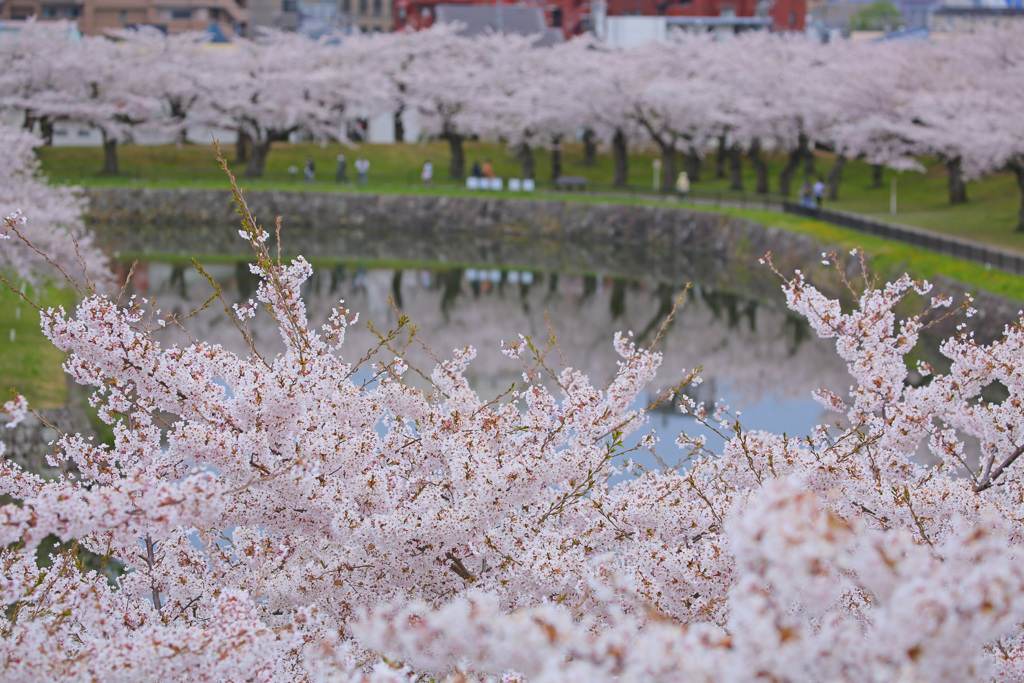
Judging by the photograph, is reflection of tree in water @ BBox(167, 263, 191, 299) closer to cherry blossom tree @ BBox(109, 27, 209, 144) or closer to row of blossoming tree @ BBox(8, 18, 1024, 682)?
cherry blossom tree @ BBox(109, 27, 209, 144)

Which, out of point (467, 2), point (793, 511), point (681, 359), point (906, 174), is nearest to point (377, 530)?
point (793, 511)

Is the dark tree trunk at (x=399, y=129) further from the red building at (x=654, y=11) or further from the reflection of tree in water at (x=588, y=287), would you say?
the reflection of tree in water at (x=588, y=287)

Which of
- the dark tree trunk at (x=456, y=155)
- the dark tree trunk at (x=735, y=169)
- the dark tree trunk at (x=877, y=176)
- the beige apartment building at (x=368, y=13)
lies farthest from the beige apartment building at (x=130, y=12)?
the dark tree trunk at (x=877, y=176)

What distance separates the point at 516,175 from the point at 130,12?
39989 millimetres

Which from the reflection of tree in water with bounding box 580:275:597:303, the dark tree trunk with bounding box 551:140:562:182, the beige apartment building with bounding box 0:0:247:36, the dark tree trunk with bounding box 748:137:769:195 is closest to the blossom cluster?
the reflection of tree in water with bounding box 580:275:597:303

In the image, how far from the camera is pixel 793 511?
98.2 inches

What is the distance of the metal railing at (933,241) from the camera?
20812 mm

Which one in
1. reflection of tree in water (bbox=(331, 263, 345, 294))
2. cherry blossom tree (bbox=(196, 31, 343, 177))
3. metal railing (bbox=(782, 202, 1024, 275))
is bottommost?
reflection of tree in water (bbox=(331, 263, 345, 294))

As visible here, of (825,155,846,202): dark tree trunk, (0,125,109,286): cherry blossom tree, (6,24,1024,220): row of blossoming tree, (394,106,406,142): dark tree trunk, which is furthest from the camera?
(394,106,406,142): dark tree trunk

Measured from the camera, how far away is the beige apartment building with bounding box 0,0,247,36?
70062 mm

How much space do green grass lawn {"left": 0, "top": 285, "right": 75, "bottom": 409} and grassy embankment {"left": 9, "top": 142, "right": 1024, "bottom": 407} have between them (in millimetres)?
18

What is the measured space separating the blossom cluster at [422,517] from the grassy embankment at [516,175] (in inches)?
373

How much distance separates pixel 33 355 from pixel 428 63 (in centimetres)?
3644

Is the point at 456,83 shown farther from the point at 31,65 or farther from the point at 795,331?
the point at 795,331
